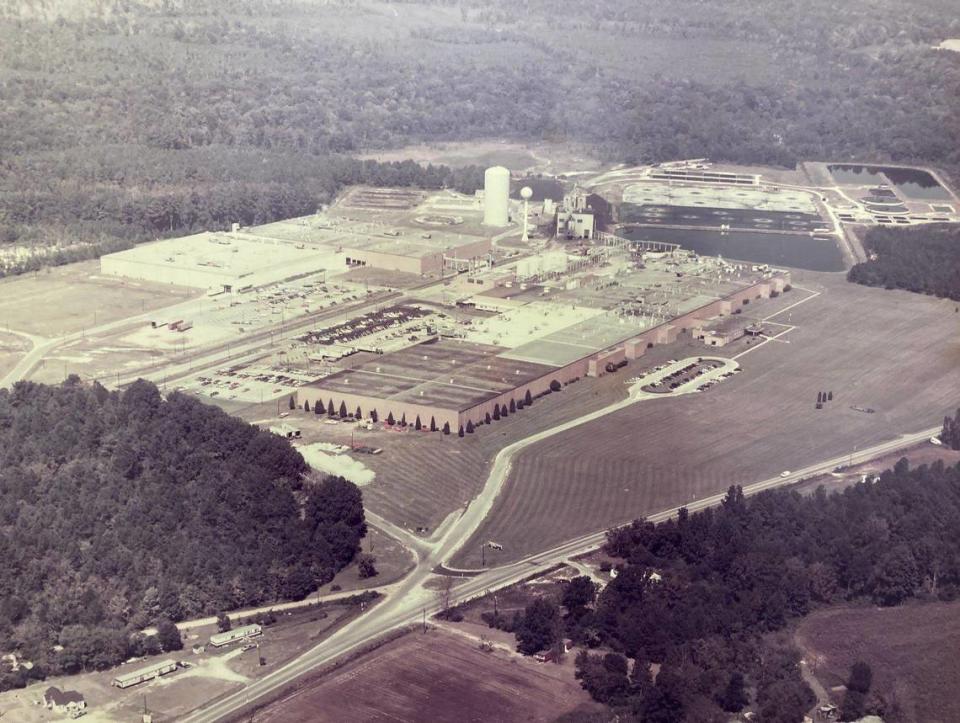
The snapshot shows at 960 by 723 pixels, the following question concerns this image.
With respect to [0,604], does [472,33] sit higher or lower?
higher

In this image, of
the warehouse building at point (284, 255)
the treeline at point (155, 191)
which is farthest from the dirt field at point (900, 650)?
the treeline at point (155, 191)

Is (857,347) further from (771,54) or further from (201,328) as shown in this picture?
(771,54)

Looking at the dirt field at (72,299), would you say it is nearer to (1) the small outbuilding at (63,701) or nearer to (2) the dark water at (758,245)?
(2) the dark water at (758,245)

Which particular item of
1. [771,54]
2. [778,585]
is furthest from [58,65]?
[778,585]

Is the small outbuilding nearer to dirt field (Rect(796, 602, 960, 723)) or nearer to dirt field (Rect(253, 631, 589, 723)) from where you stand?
dirt field (Rect(253, 631, 589, 723))

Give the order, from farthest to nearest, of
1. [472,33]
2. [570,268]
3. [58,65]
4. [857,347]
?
[472,33] → [58,65] → [570,268] → [857,347]

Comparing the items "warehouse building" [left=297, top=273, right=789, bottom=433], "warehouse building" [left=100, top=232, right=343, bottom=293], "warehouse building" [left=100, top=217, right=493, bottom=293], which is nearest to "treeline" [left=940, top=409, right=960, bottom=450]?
"warehouse building" [left=297, top=273, right=789, bottom=433]
